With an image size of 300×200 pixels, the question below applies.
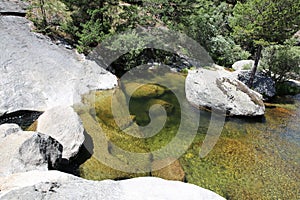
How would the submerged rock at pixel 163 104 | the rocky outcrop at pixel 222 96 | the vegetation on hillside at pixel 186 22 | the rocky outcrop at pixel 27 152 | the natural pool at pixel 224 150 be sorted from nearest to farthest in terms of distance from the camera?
the rocky outcrop at pixel 27 152 < the natural pool at pixel 224 150 < the submerged rock at pixel 163 104 < the rocky outcrop at pixel 222 96 < the vegetation on hillside at pixel 186 22

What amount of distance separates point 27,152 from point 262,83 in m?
13.3

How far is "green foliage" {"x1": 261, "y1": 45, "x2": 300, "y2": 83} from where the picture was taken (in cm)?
1564

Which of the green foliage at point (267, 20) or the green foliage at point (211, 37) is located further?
the green foliage at point (211, 37)

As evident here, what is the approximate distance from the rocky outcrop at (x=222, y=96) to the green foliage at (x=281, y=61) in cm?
364

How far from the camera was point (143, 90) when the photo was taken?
549 inches

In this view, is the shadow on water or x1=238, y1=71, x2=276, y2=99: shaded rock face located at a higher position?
the shadow on water

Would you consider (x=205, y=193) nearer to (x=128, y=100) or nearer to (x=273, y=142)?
(x=273, y=142)

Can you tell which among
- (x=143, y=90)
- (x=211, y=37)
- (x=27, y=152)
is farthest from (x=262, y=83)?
(x=27, y=152)

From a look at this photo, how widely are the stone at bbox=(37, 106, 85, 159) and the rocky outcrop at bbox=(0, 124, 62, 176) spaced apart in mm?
532

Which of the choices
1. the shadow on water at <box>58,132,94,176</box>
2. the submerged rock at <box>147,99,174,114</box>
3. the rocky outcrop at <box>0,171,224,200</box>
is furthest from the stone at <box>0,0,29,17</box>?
the rocky outcrop at <box>0,171,224,200</box>

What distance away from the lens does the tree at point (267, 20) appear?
1332cm

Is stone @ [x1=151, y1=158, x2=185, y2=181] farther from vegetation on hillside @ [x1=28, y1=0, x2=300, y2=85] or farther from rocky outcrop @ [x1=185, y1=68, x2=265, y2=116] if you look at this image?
vegetation on hillside @ [x1=28, y1=0, x2=300, y2=85]

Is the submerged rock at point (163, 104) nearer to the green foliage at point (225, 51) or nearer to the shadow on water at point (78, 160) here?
the shadow on water at point (78, 160)

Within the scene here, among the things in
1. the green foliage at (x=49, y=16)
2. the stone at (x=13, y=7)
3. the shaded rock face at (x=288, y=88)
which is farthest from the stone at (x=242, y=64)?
the stone at (x=13, y=7)
